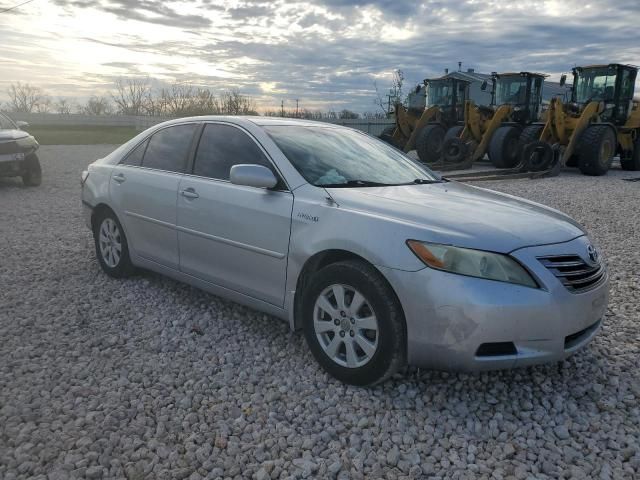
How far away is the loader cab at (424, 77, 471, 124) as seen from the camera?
18.9 meters

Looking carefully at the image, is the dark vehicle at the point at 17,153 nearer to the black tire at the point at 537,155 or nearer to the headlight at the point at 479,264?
the headlight at the point at 479,264

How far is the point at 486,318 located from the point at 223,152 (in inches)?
91.5

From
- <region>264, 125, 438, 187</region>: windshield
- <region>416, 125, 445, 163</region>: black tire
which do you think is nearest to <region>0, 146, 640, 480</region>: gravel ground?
<region>264, 125, 438, 187</region>: windshield

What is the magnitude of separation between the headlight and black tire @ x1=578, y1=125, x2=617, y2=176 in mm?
13367

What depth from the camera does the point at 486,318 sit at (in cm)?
266

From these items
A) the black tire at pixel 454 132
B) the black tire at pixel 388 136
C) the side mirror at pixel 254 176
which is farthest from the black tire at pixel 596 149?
the side mirror at pixel 254 176

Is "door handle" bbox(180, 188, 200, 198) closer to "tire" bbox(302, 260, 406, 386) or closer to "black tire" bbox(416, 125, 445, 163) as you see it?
"tire" bbox(302, 260, 406, 386)

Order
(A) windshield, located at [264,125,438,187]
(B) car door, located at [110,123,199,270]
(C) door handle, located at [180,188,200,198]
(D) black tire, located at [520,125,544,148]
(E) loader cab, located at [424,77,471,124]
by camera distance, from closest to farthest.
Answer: (A) windshield, located at [264,125,438,187], (C) door handle, located at [180,188,200,198], (B) car door, located at [110,123,199,270], (D) black tire, located at [520,125,544,148], (E) loader cab, located at [424,77,471,124]

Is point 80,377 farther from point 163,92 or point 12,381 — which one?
point 163,92

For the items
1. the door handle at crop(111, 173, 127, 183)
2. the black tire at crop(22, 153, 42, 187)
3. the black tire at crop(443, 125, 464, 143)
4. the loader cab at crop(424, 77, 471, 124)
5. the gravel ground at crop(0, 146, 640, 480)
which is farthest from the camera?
the loader cab at crop(424, 77, 471, 124)

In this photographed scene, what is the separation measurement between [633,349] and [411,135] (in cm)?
1522

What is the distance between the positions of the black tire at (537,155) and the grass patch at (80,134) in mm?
20178

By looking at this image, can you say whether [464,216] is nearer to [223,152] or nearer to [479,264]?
[479,264]

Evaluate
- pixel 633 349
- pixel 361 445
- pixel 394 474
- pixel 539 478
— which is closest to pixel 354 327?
pixel 361 445
